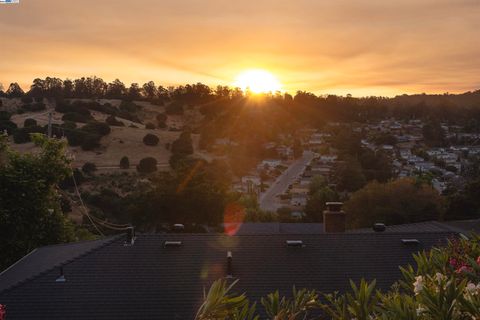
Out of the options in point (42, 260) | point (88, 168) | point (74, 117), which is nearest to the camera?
point (42, 260)

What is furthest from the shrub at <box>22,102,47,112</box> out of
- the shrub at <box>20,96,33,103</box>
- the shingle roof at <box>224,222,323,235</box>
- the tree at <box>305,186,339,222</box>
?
the shingle roof at <box>224,222,323,235</box>

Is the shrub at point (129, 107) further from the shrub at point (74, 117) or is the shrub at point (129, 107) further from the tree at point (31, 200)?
the tree at point (31, 200)

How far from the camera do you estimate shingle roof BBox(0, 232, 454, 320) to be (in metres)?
11.2

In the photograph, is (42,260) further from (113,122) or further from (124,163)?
(113,122)

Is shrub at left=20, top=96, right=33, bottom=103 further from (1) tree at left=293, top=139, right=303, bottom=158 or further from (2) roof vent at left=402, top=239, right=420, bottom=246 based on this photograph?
(2) roof vent at left=402, top=239, right=420, bottom=246

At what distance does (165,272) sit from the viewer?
12352 millimetres

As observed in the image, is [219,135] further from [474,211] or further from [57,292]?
[57,292]

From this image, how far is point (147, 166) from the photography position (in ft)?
172

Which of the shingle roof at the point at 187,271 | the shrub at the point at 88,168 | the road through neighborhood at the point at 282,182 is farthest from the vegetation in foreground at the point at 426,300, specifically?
the shrub at the point at 88,168

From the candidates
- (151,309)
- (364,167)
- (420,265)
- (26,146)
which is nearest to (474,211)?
(364,167)

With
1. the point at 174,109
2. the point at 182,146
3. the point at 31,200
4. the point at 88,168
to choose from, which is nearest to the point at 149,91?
the point at 174,109

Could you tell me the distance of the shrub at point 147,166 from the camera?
171ft

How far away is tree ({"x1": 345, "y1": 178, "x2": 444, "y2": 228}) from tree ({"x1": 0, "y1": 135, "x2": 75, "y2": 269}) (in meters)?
17.8

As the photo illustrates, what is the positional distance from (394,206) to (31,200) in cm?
2094
